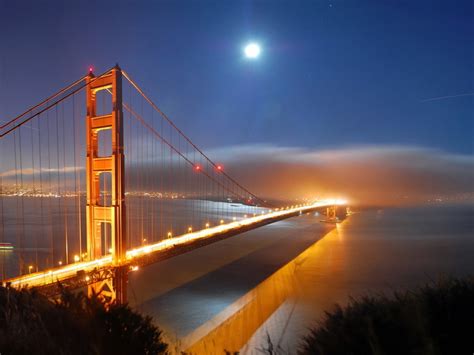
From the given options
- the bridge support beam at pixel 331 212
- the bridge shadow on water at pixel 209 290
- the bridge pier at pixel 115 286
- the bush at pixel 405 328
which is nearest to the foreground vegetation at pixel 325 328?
the bush at pixel 405 328

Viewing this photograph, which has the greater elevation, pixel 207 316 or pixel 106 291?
pixel 106 291

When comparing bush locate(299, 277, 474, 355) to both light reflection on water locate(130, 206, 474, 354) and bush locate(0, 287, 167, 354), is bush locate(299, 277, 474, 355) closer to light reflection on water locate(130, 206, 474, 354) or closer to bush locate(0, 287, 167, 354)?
light reflection on water locate(130, 206, 474, 354)

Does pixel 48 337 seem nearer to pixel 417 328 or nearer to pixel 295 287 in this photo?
pixel 417 328

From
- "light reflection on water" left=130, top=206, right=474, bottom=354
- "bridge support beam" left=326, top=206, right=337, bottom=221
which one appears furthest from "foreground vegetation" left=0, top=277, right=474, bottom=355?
"bridge support beam" left=326, top=206, right=337, bottom=221

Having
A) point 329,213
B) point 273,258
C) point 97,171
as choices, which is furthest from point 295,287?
point 329,213

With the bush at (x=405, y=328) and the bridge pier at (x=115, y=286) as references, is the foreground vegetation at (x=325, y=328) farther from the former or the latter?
the bridge pier at (x=115, y=286)

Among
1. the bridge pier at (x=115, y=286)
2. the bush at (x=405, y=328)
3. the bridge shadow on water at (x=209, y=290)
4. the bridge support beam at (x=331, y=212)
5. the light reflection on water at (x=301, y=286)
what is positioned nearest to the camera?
the bush at (x=405, y=328)

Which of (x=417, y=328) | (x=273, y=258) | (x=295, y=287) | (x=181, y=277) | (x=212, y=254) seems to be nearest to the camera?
(x=417, y=328)

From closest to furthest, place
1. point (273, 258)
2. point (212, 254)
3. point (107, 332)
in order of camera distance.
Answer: point (107, 332), point (273, 258), point (212, 254)
